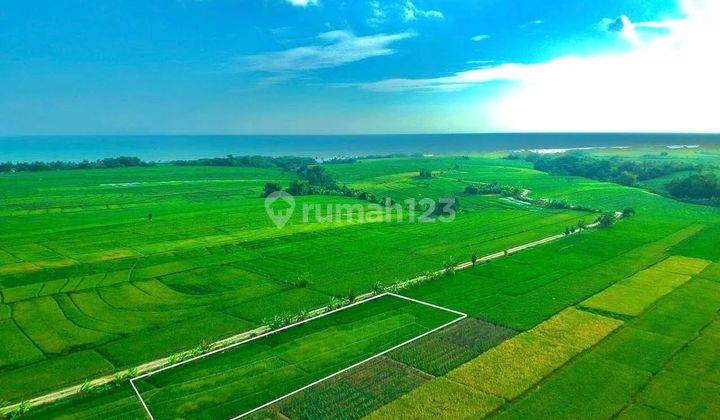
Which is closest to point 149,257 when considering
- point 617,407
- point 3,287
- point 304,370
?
point 3,287

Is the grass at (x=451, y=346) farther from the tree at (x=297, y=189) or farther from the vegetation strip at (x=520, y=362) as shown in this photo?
the tree at (x=297, y=189)

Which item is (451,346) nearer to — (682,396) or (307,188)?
(682,396)

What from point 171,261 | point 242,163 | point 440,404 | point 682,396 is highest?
point 242,163

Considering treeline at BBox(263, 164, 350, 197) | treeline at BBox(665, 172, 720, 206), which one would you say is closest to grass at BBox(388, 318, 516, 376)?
treeline at BBox(263, 164, 350, 197)

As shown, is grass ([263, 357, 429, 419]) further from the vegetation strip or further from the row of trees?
the row of trees

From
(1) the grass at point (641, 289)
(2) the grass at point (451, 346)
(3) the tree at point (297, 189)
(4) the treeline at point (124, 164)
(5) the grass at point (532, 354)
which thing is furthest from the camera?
(4) the treeline at point (124, 164)

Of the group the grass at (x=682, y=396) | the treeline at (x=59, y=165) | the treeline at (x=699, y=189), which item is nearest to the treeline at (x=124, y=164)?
the treeline at (x=59, y=165)

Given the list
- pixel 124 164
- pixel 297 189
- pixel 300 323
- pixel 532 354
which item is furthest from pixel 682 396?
pixel 124 164

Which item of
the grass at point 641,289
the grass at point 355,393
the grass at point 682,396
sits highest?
the grass at point 641,289
